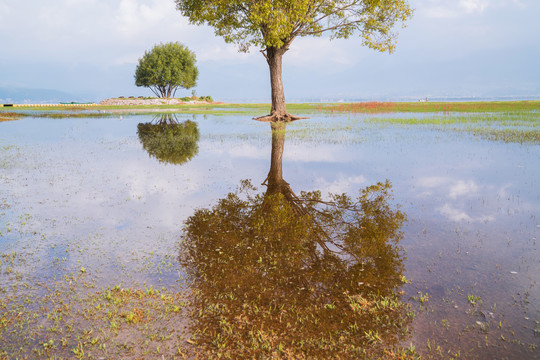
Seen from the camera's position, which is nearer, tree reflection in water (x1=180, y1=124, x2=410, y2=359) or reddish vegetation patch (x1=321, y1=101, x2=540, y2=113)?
tree reflection in water (x1=180, y1=124, x2=410, y2=359)

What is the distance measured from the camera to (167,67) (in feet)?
338

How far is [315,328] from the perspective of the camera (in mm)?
4980

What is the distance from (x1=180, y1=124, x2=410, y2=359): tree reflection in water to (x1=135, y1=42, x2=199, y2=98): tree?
101m

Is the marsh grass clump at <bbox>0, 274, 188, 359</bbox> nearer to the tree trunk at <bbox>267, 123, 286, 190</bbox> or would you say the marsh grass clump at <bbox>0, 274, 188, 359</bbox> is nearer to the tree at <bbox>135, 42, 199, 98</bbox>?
the tree trunk at <bbox>267, 123, 286, 190</bbox>

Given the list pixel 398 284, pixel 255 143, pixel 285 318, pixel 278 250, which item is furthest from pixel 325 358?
pixel 255 143

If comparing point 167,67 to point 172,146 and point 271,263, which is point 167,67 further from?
point 271,263

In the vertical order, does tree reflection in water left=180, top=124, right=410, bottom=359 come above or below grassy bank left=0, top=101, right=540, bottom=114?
below

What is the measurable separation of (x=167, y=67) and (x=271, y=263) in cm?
10484

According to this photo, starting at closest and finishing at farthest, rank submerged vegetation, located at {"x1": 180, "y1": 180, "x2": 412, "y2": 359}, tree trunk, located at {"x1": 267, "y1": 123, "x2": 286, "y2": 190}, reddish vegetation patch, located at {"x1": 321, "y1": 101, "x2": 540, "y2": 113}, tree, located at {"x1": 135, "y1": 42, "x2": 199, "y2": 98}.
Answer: submerged vegetation, located at {"x1": 180, "y1": 180, "x2": 412, "y2": 359} < tree trunk, located at {"x1": 267, "y1": 123, "x2": 286, "y2": 190} < reddish vegetation patch, located at {"x1": 321, "y1": 101, "x2": 540, "y2": 113} < tree, located at {"x1": 135, "y1": 42, "x2": 199, "y2": 98}

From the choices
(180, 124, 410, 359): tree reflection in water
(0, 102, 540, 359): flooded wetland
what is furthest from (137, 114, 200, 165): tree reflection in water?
(180, 124, 410, 359): tree reflection in water

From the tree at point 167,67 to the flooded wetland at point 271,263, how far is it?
94.9 m

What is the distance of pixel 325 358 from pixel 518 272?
4083 mm

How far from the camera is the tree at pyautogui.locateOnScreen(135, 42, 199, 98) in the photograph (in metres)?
103

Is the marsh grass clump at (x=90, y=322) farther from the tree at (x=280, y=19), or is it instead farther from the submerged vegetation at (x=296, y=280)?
the tree at (x=280, y=19)
